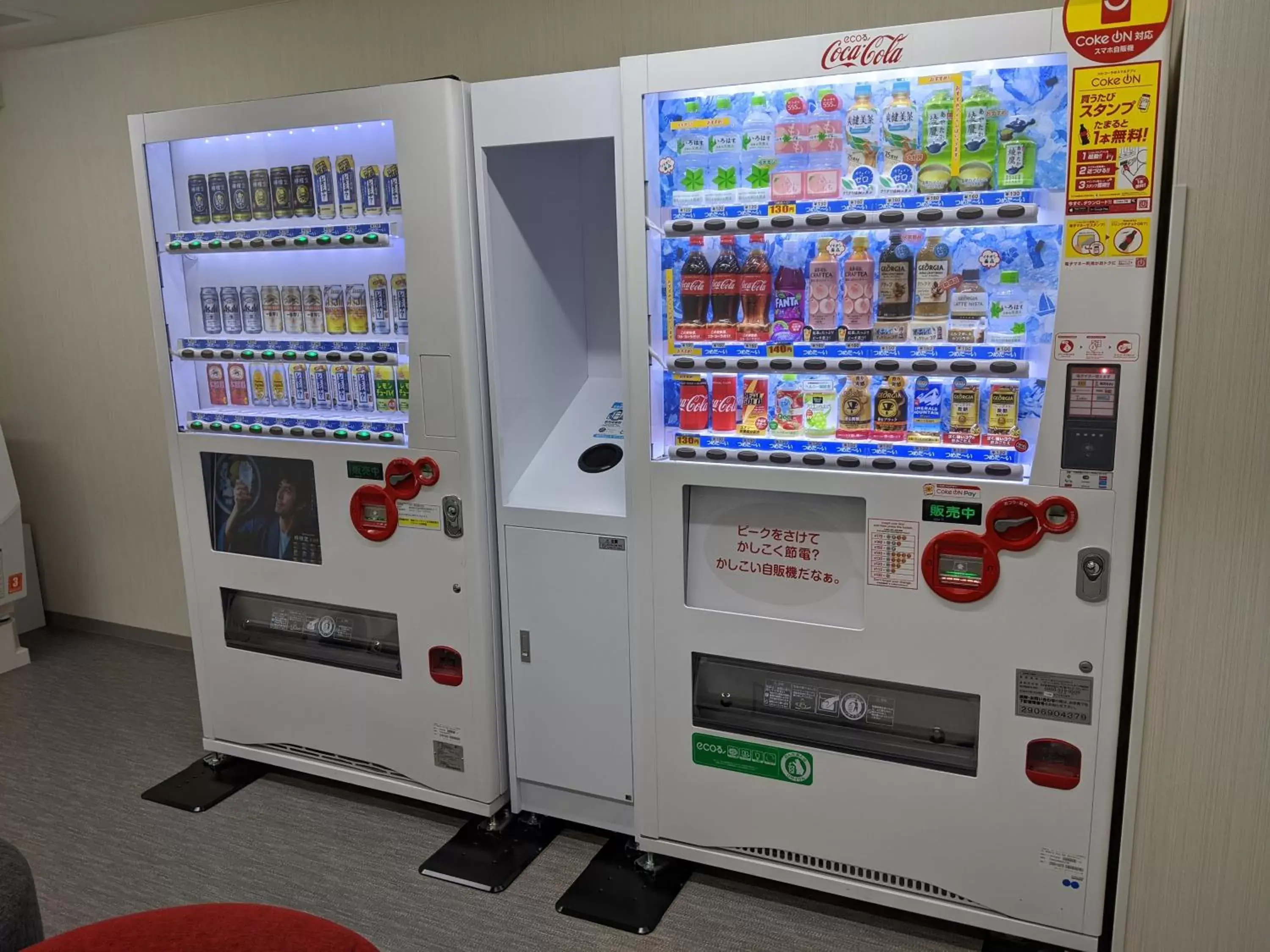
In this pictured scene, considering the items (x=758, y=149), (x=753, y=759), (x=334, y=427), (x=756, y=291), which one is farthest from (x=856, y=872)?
(x=334, y=427)

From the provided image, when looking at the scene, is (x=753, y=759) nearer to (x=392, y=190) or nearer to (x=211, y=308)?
(x=392, y=190)

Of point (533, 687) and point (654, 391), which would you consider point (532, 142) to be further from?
point (533, 687)

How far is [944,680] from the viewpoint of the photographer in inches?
97.0

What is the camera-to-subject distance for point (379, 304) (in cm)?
308

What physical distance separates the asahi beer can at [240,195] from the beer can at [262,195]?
0.02 metres

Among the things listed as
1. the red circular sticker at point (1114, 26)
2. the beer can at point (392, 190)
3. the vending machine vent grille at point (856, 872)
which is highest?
the red circular sticker at point (1114, 26)

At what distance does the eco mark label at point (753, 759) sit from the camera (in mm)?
2658

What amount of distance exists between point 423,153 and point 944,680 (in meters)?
2.03

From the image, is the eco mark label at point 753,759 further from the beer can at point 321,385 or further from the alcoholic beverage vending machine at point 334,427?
the beer can at point 321,385

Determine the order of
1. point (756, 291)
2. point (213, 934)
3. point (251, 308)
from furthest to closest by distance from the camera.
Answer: point (251, 308) → point (756, 291) → point (213, 934)

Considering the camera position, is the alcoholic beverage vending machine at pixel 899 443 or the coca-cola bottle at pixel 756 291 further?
the coca-cola bottle at pixel 756 291

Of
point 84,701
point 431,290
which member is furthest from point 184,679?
point 431,290

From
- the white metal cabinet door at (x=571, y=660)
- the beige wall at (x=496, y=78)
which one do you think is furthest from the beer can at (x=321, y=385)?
the beige wall at (x=496, y=78)

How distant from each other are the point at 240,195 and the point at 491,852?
89.8 inches
